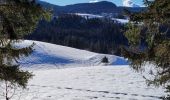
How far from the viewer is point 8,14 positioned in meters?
8.84

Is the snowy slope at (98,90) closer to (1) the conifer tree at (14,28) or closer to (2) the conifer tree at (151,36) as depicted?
(1) the conifer tree at (14,28)

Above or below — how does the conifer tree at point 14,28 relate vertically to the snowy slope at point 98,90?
above

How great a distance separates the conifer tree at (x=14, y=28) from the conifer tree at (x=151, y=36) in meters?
1.89

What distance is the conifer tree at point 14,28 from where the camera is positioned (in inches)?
343

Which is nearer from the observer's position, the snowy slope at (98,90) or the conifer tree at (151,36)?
the conifer tree at (151,36)

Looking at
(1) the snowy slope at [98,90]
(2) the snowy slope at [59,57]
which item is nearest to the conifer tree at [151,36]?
(1) the snowy slope at [98,90]

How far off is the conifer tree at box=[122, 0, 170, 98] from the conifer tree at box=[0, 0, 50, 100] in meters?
1.89

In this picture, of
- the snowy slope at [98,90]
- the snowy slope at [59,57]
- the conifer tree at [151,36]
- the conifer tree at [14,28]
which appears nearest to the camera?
the conifer tree at [151,36]

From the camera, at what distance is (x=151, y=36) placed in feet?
27.9

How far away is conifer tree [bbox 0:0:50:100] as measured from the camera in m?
8.70

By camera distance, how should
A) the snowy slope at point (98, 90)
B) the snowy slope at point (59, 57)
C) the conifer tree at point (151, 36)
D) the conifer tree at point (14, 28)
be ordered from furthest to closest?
the snowy slope at point (59, 57) < the snowy slope at point (98, 90) < the conifer tree at point (14, 28) < the conifer tree at point (151, 36)

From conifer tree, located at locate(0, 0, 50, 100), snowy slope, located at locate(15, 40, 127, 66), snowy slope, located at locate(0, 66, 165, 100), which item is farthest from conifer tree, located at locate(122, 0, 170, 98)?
snowy slope, located at locate(15, 40, 127, 66)

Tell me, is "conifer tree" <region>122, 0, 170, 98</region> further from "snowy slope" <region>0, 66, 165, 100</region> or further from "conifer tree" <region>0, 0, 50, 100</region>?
"snowy slope" <region>0, 66, 165, 100</region>

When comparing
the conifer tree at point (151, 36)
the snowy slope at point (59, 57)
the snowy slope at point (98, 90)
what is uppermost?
the conifer tree at point (151, 36)
